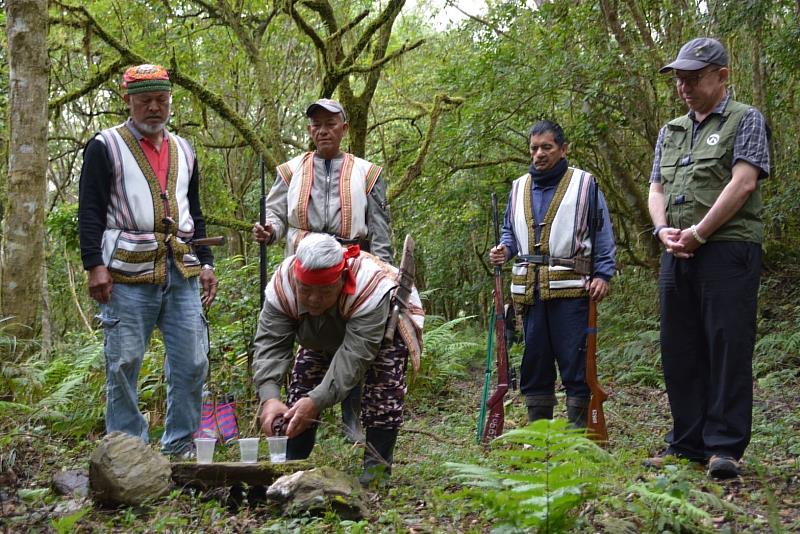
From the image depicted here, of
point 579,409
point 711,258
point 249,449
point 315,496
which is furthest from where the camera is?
point 579,409

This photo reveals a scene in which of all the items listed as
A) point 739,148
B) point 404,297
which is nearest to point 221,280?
point 404,297

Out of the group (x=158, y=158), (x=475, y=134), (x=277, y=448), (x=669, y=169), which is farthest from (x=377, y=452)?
(x=475, y=134)

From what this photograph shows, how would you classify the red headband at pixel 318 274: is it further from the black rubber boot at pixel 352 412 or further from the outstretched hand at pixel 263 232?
the black rubber boot at pixel 352 412

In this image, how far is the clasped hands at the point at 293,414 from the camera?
12.8 feet

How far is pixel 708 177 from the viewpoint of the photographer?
4.36 meters

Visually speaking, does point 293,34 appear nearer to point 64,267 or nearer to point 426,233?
point 426,233

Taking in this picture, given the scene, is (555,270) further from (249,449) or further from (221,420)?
(221,420)

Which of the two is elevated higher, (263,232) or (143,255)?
(263,232)

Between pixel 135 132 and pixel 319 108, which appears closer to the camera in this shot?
pixel 135 132

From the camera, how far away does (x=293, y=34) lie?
491 inches

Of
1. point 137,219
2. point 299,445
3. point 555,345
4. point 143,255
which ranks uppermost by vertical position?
point 137,219

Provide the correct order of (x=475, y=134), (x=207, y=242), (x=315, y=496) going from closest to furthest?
(x=315, y=496), (x=207, y=242), (x=475, y=134)

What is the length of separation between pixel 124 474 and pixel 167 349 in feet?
3.92

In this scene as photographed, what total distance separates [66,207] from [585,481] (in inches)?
357
